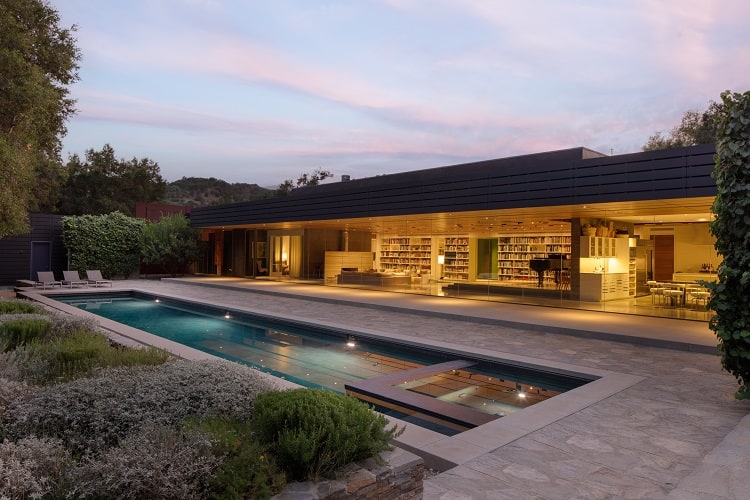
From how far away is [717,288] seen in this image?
206 inches

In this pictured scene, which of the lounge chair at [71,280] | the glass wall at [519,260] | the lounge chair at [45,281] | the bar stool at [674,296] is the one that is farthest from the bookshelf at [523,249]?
the lounge chair at [45,281]

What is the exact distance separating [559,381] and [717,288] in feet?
7.43

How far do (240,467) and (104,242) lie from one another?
24.6 meters

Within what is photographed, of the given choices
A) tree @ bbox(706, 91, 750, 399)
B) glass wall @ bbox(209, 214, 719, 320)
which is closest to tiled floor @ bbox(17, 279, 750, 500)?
tree @ bbox(706, 91, 750, 399)

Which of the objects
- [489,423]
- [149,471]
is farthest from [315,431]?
[489,423]

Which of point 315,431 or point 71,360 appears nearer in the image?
point 315,431

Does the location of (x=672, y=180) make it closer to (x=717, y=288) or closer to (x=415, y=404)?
(x=717, y=288)

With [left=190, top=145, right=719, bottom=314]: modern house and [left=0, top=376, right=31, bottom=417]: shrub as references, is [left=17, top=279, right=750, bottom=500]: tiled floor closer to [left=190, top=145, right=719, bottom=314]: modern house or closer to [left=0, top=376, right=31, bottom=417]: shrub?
[left=190, top=145, right=719, bottom=314]: modern house

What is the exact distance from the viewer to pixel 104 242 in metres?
23.9

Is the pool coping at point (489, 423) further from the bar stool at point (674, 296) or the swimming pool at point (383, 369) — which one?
the bar stool at point (674, 296)

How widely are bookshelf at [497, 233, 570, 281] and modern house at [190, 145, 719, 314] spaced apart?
0.04 metres

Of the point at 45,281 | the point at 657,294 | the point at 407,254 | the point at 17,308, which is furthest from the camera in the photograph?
the point at 407,254

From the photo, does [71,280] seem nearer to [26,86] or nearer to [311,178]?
[26,86]

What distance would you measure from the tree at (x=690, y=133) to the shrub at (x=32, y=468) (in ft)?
119
